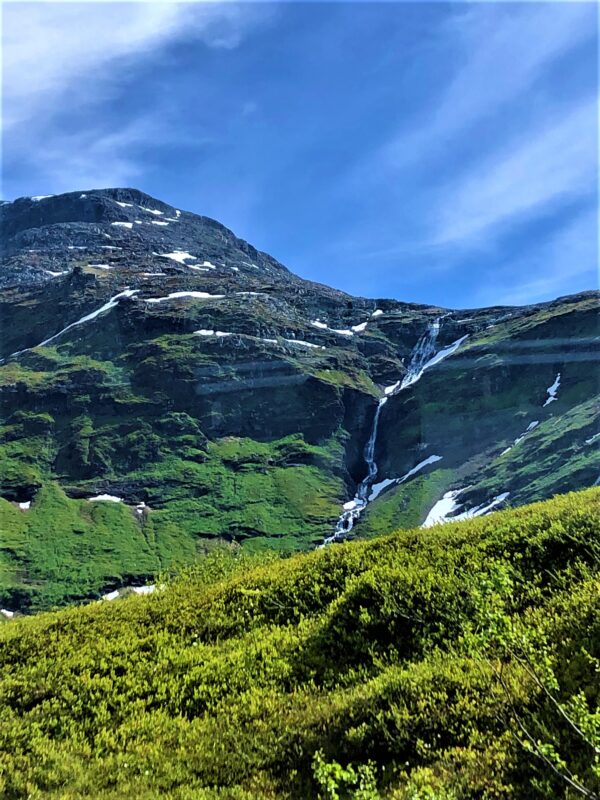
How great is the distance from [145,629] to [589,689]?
8.84m

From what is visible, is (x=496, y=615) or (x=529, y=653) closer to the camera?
(x=496, y=615)

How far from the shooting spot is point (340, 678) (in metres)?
10.0

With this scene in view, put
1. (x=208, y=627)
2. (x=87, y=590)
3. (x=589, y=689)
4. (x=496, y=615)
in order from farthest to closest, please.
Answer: (x=87, y=590) < (x=208, y=627) < (x=589, y=689) < (x=496, y=615)

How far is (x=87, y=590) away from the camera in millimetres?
177625

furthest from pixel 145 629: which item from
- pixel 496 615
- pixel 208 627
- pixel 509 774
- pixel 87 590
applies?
pixel 87 590

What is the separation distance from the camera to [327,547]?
1616 cm

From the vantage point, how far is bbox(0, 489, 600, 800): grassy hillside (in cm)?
683

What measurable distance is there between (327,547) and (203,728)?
293 inches

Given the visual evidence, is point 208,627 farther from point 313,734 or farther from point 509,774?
point 509,774

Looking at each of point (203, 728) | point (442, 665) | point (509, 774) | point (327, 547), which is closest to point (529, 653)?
point (509, 774)

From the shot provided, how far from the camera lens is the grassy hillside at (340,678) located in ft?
22.4

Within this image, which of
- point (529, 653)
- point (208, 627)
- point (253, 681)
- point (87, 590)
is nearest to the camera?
point (529, 653)

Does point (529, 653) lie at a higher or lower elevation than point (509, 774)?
higher

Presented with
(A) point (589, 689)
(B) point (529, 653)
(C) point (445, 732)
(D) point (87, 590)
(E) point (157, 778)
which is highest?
(B) point (529, 653)
